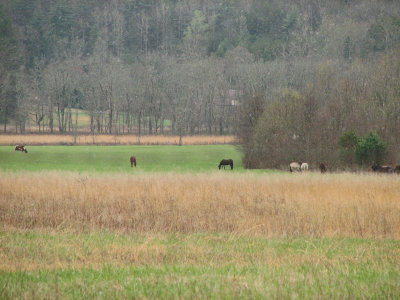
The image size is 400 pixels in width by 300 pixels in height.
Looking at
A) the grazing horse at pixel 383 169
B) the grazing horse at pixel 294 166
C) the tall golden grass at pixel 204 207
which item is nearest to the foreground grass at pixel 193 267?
the tall golden grass at pixel 204 207

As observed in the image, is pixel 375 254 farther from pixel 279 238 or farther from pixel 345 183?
pixel 345 183

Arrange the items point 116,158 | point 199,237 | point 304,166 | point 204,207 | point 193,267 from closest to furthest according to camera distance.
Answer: point 193,267 → point 199,237 → point 204,207 → point 304,166 → point 116,158

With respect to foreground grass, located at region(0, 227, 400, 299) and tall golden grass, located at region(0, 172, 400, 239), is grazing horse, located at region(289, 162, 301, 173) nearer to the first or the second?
tall golden grass, located at region(0, 172, 400, 239)

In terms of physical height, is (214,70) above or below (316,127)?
above

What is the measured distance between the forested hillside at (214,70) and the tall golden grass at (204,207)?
24.3 meters

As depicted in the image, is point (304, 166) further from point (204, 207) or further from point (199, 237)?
point (199, 237)

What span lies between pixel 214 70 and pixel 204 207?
280ft

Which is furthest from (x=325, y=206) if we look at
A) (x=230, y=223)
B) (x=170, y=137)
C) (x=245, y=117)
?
(x=170, y=137)

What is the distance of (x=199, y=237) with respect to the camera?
14133 millimetres

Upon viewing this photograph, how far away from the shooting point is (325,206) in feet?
57.4

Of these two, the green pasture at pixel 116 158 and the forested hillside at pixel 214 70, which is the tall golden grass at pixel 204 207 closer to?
the green pasture at pixel 116 158

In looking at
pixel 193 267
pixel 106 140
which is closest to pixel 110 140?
pixel 106 140

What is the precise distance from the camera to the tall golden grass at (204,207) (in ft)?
52.5

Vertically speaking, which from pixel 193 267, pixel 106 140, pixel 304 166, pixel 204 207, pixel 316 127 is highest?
pixel 316 127
